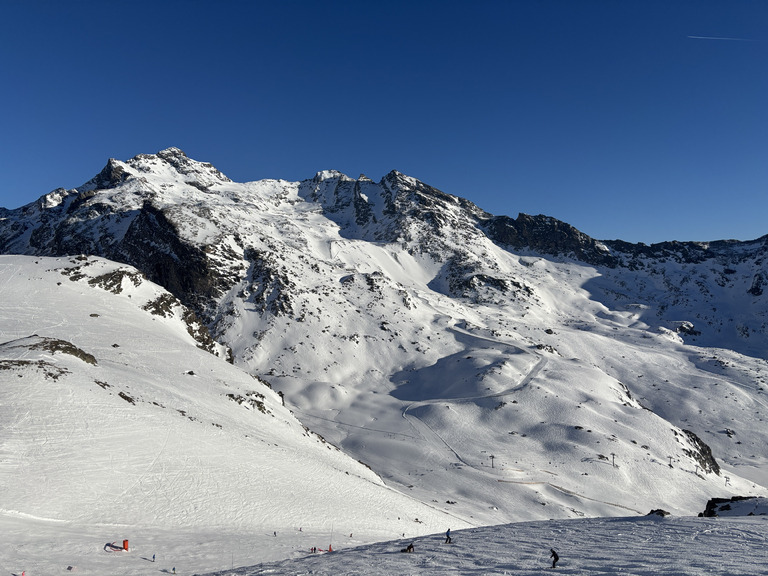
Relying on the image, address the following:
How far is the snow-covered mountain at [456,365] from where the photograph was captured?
214 feet

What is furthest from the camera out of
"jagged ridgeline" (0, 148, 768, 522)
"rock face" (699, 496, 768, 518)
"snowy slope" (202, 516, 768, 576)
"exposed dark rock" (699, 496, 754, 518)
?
"jagged ridgeline" (0, 148, 768, 522)

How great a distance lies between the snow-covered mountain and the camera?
65.1 meters

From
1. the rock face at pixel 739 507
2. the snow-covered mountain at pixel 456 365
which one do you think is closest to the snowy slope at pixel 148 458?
the snow-covered mountain at pixel 456 365

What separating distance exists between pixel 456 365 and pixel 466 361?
2.75m

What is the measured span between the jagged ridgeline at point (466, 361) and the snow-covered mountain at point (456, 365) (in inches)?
18.7

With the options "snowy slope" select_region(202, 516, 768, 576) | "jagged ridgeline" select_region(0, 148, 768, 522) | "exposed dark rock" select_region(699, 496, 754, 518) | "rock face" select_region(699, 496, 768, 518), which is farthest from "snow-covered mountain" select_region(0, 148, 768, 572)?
"rock face" select_region(699, 496, 768, 518)

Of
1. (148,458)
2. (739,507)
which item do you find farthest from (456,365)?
(148,458)

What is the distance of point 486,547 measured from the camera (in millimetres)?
17109

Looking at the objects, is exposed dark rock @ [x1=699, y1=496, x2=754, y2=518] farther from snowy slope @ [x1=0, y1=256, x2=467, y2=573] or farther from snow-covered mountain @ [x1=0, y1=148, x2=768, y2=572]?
snow-covered mountain @ [x1=0, y1=148, x2=768, y2=572]

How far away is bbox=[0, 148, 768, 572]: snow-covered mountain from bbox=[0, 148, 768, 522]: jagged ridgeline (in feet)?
1.56

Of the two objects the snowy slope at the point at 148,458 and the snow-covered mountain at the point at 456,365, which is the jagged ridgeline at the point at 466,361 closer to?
the snow-covered mountain at the point at 456,365

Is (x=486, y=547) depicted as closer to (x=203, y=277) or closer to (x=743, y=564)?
(x=743, y=564)

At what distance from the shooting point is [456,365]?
353 ft

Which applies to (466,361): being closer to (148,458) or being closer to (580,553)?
(148,458)
